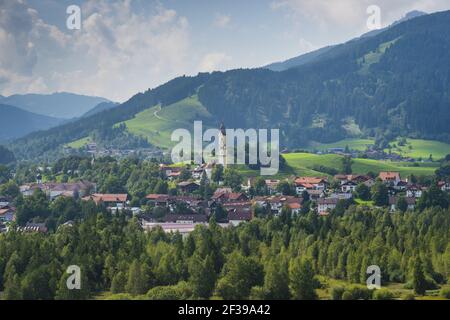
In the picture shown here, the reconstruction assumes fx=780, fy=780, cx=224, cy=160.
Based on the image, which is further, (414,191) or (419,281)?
(414,191)

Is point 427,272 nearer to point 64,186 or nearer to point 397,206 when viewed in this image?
point 397,206

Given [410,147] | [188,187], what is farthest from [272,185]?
[410,147]

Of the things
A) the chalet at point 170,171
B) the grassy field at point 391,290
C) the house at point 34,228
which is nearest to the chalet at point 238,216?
the house at point 34,228

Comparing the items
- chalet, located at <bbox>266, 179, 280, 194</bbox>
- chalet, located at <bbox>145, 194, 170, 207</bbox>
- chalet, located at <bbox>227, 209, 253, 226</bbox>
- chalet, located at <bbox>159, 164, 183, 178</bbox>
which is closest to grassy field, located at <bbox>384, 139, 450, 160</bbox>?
chalet, located at <bbox>266, 179, 280, 194</bbox>

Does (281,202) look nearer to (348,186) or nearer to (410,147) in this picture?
(348,186)

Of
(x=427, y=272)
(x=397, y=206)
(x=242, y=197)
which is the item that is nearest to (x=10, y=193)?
(x=242, y=197)

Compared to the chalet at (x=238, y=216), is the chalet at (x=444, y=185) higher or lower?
higher

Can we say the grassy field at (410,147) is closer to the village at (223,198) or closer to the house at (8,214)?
the village at (223,198)
